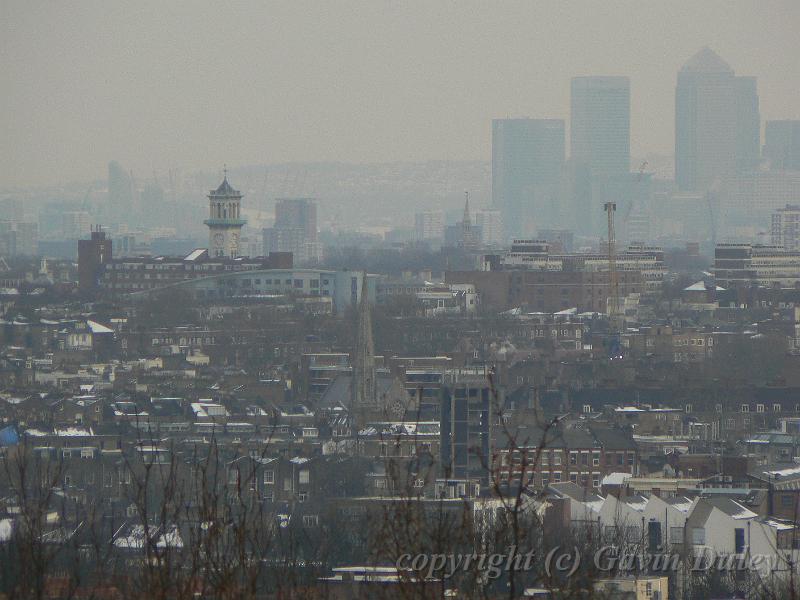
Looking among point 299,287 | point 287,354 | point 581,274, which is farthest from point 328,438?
point 581,274

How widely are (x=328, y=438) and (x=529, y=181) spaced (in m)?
133

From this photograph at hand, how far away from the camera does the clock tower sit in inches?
4151

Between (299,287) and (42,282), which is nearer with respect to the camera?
(299,287)

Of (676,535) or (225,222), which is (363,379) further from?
(225,222)

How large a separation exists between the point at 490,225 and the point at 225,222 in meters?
52.5

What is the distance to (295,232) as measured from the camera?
431ft

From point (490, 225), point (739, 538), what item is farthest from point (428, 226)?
point (739, 538)

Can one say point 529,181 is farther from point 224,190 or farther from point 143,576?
point 143,576

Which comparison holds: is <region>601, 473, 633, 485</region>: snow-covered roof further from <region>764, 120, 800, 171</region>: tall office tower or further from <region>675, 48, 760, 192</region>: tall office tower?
<region>675, 48, 760, 192</region>: tall office tower

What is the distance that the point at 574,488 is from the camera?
94.7 ft

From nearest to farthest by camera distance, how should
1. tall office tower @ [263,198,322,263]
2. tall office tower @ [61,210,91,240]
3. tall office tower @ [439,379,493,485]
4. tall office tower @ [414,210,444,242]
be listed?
tall office tower @ [439,379,493,485]
tall office tower @ [263,198,322,263]
tall office tower @ [61,210,91,240]
tall office tower @ [414,210,444,242]

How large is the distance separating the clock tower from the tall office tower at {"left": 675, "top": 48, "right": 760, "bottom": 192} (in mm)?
67412

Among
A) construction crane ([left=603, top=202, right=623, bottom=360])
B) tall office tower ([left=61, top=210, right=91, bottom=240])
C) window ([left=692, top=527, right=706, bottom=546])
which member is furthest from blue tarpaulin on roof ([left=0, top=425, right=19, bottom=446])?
tall office tower ([left=61, top=210, right=91, bottom=240])

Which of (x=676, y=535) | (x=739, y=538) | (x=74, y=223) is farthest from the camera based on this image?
(x=74, y=223)
